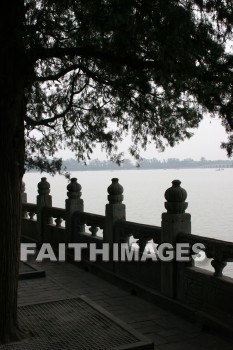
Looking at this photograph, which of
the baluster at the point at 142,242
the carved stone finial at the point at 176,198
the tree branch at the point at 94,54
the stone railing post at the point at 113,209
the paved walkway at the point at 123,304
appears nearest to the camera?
the tree branch at the point at 94,54

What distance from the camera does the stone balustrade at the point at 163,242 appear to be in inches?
229

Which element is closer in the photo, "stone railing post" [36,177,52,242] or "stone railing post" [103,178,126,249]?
"stone railing post" [103,178,126,249]

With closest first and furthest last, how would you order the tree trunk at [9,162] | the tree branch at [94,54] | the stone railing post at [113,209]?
the tree branch at [94,54] < the tree trunk at [9,162] < the stone railing post at [113,209]

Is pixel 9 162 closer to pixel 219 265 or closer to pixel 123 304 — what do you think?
pixel 219 265

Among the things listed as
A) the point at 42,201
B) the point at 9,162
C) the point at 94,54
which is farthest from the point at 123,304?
the point at 42,201

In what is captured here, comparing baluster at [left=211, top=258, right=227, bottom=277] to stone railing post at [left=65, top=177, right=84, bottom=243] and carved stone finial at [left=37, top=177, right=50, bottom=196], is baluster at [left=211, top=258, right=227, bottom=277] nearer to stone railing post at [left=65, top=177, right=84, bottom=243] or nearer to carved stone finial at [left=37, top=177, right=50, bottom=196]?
stone railing post at [left=65, top=177, right=84, bottom=243]

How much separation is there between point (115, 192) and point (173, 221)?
2.23 meters

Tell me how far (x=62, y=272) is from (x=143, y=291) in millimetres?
2581

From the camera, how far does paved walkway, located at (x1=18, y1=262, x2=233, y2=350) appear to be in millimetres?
5523

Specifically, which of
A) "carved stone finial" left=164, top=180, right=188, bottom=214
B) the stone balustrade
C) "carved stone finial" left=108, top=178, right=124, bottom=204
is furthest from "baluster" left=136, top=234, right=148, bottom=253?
"carved stone finial" left=108, top=178, right=124, bottom=204

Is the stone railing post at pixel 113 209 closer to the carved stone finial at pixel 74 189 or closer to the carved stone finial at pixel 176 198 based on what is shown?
the carved stone finial at pixel 74 189

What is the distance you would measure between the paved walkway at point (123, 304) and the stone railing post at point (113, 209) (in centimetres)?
95

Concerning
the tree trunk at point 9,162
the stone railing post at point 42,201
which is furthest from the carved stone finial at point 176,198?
the stone railing post at point 42,201

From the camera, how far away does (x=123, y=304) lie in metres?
7.12
